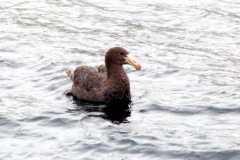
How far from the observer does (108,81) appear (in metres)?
13.4

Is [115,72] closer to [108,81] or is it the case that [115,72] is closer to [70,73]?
[108,81]

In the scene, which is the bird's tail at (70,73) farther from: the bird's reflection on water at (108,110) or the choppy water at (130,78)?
the bird's reflection on water at (108,110)

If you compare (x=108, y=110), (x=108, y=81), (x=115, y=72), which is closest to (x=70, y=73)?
(x=108, y=81)

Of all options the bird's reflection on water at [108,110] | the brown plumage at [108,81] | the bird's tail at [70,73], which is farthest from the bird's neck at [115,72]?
the bird's tail at [70,73]

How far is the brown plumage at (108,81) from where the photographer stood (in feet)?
43.4

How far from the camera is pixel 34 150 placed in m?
10.7

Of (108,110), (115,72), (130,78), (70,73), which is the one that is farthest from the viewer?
(130,78)

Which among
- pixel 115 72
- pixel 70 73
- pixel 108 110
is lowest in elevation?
pixel 108 110

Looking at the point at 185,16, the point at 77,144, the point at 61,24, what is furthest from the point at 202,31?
the point at 77,144

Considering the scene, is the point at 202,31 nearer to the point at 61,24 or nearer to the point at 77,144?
the point at 61,24

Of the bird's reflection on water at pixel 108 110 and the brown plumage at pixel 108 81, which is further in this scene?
the brown plumage at pixel 108 81

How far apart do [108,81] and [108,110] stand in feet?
2.44

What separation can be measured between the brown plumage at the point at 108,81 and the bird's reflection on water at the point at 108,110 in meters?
0.12

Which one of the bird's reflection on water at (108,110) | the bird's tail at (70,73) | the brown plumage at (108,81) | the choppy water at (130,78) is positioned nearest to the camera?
the choppy water at (130,78)
